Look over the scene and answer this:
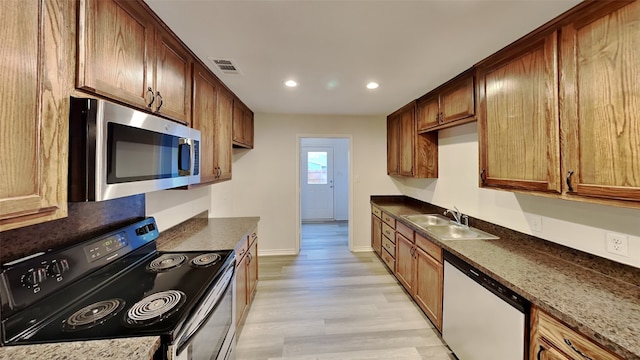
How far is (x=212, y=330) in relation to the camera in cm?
132

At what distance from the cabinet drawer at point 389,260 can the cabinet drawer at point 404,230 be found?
498 millimetres

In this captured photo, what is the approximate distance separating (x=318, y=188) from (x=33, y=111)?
20.4ft

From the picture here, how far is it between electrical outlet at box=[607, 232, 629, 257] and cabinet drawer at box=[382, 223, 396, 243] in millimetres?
1938

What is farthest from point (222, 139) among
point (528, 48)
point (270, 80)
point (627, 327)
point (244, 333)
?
point (627, 327)

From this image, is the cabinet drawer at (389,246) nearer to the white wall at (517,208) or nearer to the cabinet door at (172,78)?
the white wall at (517,208)

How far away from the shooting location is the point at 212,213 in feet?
10.6

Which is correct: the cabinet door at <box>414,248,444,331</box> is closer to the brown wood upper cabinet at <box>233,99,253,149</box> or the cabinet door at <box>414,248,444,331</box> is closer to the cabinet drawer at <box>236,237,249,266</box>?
the cabinet drawer at <box>236,237,249,266</box>

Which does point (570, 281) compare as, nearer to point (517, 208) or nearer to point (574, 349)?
point (574, 349)

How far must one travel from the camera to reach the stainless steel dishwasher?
4.30 feet

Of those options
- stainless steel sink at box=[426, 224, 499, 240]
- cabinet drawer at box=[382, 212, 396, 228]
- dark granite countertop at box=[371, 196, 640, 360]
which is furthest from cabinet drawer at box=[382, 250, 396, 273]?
dark granite countertop at box=[371, 196, 640, 360]

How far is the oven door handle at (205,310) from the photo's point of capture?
3.19 ft

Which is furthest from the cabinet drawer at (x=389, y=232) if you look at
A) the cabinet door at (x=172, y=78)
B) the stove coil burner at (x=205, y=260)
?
the cabinet door at (x=172, y=78)

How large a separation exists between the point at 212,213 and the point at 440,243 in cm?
270

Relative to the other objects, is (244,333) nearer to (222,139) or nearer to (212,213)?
(212,213)
